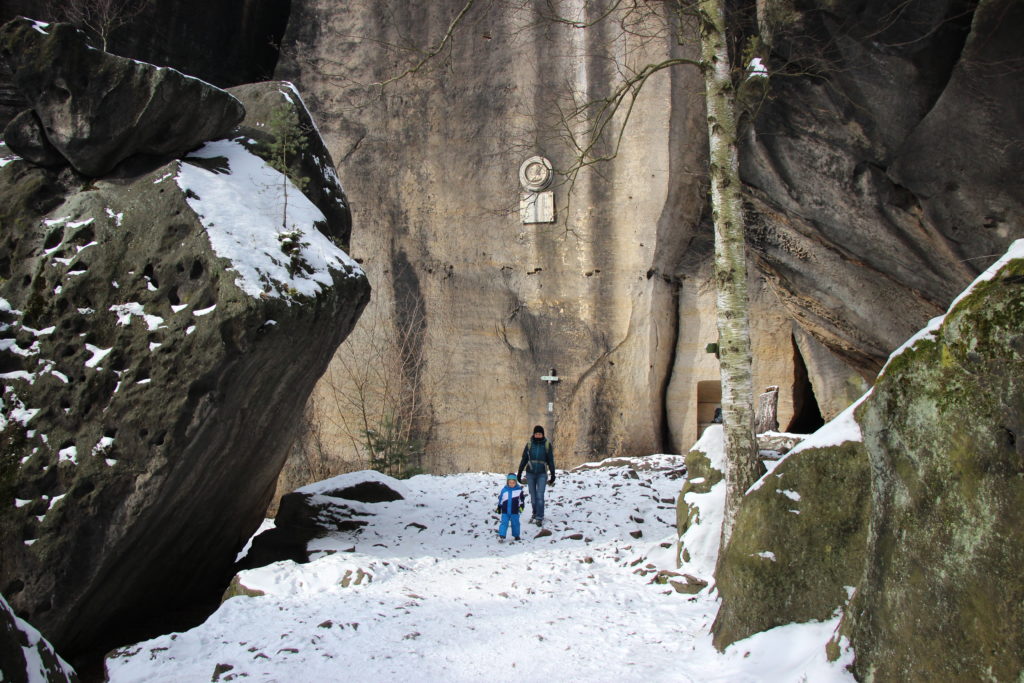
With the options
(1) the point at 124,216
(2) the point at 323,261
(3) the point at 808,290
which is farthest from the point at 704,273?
(1) the point at 124,216

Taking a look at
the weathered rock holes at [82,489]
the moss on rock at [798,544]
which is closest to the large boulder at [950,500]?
the moss on rock at [798,544]

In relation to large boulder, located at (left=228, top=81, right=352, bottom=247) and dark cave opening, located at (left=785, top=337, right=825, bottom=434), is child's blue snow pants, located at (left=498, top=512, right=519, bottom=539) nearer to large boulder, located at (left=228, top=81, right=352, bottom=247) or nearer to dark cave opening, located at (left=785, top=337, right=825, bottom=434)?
large boulder, located at (left=228, top=81, right=352, bottom=247)

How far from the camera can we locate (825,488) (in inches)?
189

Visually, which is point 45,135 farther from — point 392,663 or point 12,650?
point 12,650

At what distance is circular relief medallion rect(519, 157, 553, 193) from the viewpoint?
16.1 m

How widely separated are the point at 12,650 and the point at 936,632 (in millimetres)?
3433

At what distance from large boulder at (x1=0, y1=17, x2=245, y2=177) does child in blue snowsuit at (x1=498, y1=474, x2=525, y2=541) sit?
5228 millimetres

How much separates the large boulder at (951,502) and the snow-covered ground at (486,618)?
19.1 inches

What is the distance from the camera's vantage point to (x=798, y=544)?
4.71 meters

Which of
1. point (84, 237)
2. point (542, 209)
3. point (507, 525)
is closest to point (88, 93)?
point (84, 237)

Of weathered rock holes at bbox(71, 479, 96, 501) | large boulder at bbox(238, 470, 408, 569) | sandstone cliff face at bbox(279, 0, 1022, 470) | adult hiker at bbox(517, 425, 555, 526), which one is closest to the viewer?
weathered rock holes at bbox(71, 479, 96, 501)

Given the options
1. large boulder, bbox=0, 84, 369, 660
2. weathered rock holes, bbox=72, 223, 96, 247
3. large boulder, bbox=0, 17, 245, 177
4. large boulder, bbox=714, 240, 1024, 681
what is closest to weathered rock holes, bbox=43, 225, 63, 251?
large boulder, bbox=0, 84, 369, 660

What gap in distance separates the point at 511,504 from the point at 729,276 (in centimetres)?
386

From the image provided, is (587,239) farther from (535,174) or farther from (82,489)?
(82,489)
